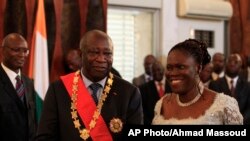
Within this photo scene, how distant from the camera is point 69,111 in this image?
2520mm

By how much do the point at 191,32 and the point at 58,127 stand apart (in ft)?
17.7

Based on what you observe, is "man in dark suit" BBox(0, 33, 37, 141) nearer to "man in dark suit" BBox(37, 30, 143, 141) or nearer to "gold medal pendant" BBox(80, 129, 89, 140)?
"man in dark suit" BBox(37, 30, 143, 141)

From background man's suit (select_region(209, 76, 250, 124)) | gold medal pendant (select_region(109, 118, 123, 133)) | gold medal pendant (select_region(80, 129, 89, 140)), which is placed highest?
gold medal pendant (select_region(109, 118, 123, 133))

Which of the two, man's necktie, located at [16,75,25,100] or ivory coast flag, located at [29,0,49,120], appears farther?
ivory coast flag, located at [29,0,49,120]

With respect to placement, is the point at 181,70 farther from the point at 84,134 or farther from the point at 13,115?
the point at 13,115

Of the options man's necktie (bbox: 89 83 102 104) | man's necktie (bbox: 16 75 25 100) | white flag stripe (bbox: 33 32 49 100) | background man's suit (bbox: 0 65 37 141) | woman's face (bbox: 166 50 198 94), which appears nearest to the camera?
woman's face (bbox: 166 50 198 94)

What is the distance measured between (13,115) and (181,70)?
6.19ft

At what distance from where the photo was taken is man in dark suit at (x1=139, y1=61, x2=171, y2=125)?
5.46 metres

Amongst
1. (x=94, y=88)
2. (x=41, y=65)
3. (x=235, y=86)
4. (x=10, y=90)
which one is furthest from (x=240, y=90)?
(x=94, y=88)

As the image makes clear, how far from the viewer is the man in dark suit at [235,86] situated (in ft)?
17.6

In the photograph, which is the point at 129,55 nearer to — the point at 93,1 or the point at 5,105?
the point at 93,1

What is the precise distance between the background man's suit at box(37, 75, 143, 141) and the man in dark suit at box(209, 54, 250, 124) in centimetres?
296

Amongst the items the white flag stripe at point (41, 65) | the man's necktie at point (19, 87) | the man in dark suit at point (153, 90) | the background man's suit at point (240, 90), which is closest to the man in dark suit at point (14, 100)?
the man's necktie at point (19, 87)

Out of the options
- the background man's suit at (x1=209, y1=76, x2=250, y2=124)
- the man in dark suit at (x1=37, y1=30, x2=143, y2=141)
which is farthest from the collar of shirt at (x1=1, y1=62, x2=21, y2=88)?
the background man's suit at (x1=209, y1=76, x2=250, y2=124)
